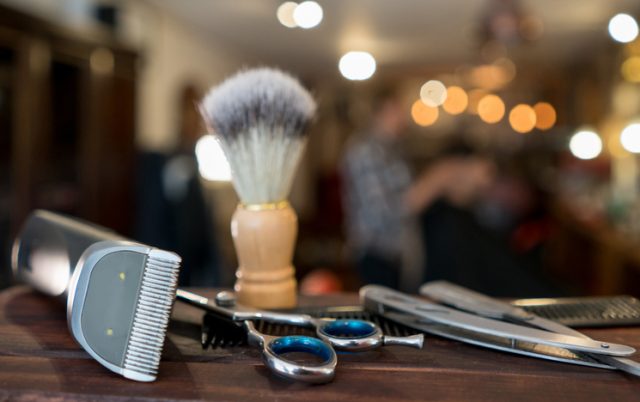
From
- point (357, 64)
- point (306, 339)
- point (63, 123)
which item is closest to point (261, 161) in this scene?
point (306, 339)

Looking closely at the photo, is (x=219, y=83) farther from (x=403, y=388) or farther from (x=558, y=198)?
(x=558, y=198)

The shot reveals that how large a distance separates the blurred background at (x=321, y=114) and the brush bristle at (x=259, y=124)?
0.18ft

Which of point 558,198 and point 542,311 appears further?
point 558,198

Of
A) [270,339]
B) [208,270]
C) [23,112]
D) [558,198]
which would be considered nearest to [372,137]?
[208,270]

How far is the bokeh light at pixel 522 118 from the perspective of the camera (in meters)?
8.18

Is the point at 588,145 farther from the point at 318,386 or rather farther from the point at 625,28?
the point at 318,386

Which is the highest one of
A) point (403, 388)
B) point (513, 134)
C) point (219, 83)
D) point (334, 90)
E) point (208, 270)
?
point (334, 90)

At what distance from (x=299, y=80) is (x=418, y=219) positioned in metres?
1.88

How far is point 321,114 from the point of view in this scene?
3975 mm

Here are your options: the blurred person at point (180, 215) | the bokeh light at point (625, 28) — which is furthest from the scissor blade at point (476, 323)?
the bokeh light at point (625, 28)

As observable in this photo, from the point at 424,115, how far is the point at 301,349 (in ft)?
28.2

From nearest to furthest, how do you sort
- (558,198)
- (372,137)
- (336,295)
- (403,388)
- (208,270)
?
(403,388), (336,295), (208,270), (372,137), (558,198)

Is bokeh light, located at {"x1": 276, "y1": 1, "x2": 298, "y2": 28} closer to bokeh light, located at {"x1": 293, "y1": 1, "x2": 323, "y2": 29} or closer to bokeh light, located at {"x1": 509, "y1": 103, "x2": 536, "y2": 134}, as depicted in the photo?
bokeh light, located at {"x1": 293, "y1": 1, "x2": 323, "y2": 29}

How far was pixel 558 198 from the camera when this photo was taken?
20.5ft
